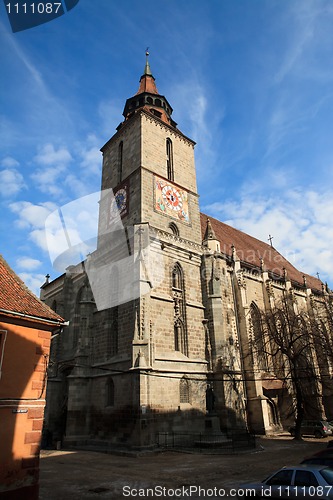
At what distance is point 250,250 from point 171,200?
1199 cm

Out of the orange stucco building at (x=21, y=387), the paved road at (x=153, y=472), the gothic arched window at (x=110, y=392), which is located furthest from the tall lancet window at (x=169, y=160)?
the paved road at (x=153, y=472)

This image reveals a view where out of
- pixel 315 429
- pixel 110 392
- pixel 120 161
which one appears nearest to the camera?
pixel 110 392

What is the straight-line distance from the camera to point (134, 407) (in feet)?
55.1

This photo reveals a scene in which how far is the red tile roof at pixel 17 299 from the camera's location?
950cm

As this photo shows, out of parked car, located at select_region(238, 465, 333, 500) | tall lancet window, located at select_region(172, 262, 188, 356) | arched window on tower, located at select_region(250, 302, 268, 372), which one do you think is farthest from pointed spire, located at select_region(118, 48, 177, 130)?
parked car, located at select_region(238, 465, 333, 500)

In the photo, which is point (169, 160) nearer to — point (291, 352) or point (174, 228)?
point (174, 228)

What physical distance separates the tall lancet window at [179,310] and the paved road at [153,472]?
5.78 metres

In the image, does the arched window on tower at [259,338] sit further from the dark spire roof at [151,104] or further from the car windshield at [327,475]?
the dark spire roof at [151,104]

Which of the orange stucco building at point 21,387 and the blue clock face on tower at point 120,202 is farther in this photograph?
the blue clock face on tower at point 120,202

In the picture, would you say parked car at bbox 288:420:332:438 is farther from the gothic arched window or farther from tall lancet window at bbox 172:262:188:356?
the gothic arched window

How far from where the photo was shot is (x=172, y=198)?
25031mm

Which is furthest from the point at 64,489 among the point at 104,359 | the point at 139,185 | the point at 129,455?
the point at 139,185

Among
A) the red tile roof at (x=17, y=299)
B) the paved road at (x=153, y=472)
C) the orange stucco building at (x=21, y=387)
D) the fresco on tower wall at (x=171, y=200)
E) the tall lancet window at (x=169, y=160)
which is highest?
the tall lancet window at (x=169, y=160)

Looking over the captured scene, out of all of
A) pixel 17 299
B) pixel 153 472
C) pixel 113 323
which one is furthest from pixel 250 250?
pixel 17 299
